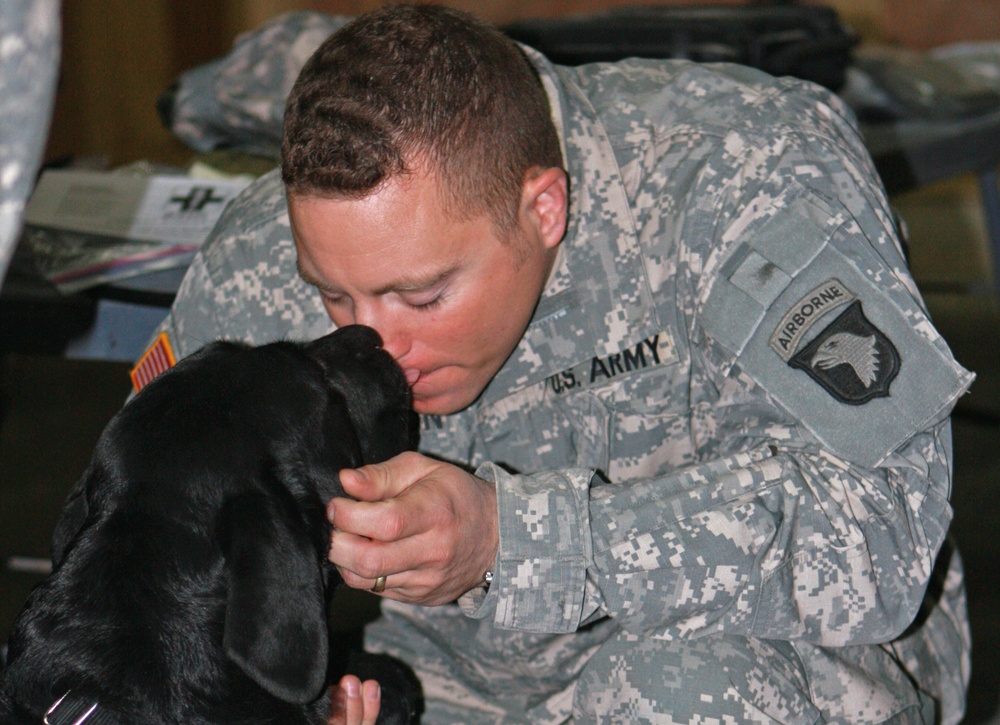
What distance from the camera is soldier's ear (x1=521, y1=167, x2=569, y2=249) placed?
1494 millimetres

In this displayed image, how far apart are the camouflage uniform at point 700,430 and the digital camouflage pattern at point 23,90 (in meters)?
0.74

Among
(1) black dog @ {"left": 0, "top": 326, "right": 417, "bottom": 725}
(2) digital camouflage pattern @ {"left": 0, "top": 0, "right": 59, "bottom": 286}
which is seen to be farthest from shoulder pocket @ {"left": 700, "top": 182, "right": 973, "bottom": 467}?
(2) digital camouflage pattern @ {"left": 0, "top": 0, "right": 59, "bottom": 286}

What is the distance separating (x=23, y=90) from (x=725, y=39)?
7.90 feet

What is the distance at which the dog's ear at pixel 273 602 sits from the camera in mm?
1100

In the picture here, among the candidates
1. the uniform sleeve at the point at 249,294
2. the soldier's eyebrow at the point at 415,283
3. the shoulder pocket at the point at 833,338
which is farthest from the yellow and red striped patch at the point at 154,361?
the shoulder pocket at the point at 833,338

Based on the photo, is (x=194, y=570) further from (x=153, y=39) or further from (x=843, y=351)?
(x=153, y=39)

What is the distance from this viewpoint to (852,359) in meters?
1.38

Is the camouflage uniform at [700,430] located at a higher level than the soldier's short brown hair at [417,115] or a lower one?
lower

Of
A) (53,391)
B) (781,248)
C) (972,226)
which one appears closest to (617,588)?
(781,248)

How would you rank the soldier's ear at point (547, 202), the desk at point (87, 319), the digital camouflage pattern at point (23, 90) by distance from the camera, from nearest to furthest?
the digital camouflage pattern at point (23, 90), the soldier's ear at point (547, 202), the desk at point (87, 319)

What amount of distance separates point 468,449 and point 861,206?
68cm

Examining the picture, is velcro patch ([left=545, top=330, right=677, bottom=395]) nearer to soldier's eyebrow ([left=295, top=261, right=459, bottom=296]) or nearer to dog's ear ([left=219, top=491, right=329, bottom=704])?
soldier's eyebrow ([left=295, top=261, right=459, bottom=296])

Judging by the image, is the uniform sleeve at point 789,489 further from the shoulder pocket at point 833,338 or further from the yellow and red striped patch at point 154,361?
the yellow and red striped patch at point 154,361

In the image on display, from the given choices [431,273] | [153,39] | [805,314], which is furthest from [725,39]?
[153,39]
